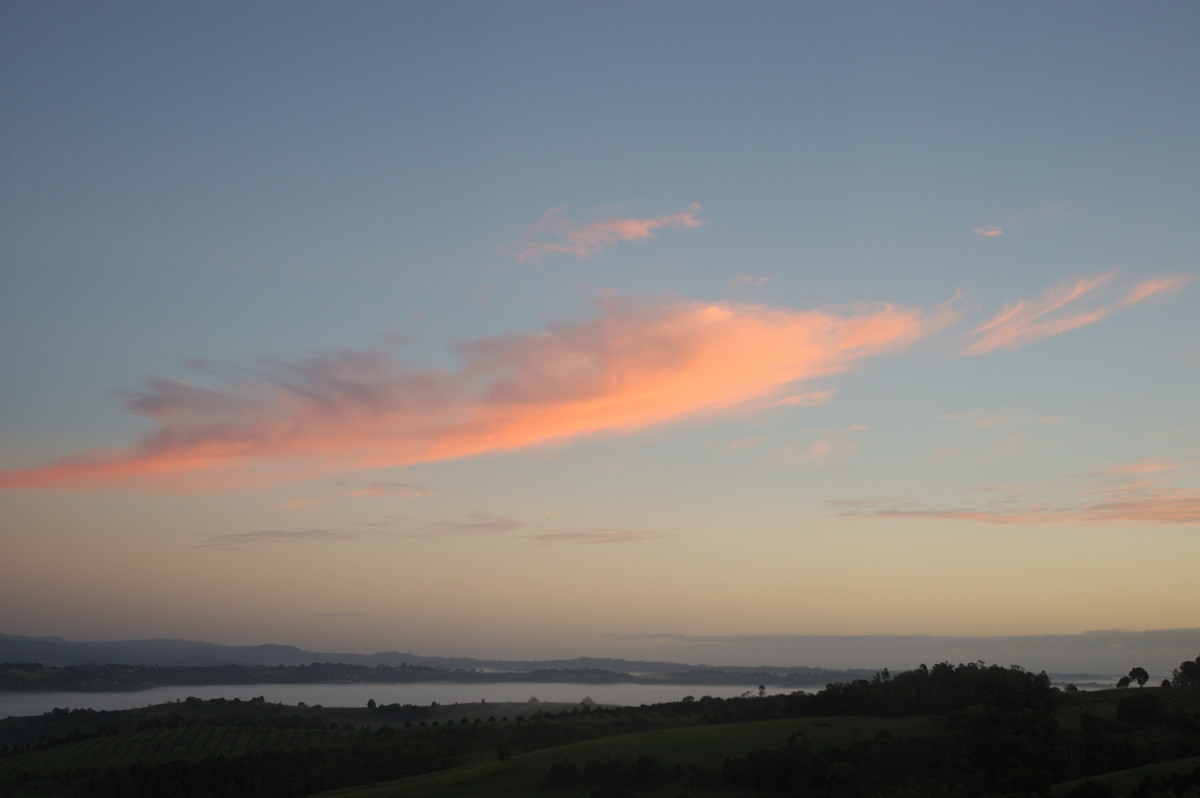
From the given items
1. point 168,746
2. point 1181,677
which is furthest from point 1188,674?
point 168,746

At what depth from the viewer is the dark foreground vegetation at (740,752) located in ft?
170

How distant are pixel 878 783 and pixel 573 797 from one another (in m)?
19.2

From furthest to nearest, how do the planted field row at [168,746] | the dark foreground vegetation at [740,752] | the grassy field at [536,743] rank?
the planted field row at [168,746]
the grassy field at [536,743]
the dark foreground vegetation at [740,752]

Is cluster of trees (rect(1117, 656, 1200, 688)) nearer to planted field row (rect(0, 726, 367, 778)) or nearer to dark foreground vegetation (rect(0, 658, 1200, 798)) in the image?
dark foreground vegetation (rect(0, 658, 1200, 798))

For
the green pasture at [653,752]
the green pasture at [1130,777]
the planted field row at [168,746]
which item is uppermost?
the green pasture at [1130,777]

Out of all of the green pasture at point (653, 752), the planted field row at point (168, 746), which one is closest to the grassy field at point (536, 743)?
the green pasture at point (653, 752)

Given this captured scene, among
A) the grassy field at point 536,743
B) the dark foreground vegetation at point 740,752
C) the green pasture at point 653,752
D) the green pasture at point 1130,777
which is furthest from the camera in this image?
the green pasture at point 653,752

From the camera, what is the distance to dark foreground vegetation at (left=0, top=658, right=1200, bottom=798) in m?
51.8

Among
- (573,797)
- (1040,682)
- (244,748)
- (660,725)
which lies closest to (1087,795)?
(573,797)

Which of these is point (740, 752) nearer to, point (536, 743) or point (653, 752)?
point (653, 752)

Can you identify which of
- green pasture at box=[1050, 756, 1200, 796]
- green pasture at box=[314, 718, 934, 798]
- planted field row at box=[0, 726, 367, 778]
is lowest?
planted field row at box=[0, 726, 367, 778]

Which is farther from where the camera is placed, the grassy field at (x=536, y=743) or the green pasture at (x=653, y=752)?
the green pasture at (x=653, y=752)

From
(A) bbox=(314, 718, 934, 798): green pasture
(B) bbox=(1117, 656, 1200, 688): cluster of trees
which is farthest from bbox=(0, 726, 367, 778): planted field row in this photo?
(B) bbox=(1117, 656, 1200, 688): cluster of trees

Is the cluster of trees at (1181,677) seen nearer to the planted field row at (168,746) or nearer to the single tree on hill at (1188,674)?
the single tree on hill at (1188,674)
